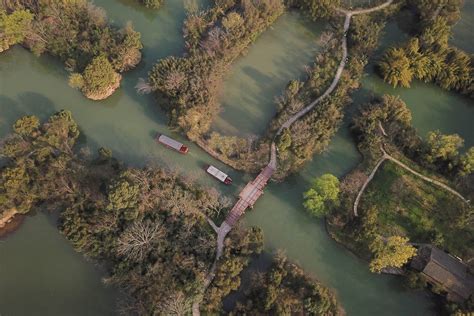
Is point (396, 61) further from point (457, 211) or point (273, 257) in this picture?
point (273, 257)

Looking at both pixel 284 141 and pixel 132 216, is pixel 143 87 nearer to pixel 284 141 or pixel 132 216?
pixel 132 216

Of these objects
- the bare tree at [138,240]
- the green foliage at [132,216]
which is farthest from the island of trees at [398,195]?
the bare tree at [138,240]

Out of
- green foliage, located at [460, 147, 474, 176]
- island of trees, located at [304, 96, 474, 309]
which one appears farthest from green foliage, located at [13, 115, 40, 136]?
green foliage, located at [460, 147, 474, 176]

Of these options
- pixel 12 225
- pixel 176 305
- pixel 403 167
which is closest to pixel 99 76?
pixel 12 225

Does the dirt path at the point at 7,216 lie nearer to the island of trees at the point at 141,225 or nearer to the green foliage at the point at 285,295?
the island of trees at the point at 141,225

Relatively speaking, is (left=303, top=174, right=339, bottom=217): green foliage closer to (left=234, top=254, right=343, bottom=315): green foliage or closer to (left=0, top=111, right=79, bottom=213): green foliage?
(left=234, top=254, right=343, bottom=315): green foliage
